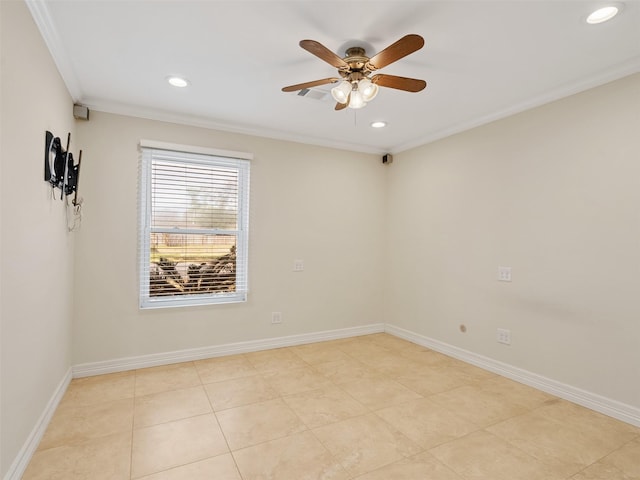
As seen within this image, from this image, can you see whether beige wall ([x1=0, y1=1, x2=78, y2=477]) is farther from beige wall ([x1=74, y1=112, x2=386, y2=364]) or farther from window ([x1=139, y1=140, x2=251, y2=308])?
window ([x1=139, y1=140, x2=251, y2=308])

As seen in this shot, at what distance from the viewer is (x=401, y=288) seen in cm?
441

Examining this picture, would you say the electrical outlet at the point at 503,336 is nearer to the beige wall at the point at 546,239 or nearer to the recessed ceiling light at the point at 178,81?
the beige wall at the point at 546,239

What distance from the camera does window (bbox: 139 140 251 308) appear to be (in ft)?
10.9

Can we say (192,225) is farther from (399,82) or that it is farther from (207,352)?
(399,82)

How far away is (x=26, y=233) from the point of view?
181cm

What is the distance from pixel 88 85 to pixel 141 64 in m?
0.68

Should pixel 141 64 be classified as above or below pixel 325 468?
above

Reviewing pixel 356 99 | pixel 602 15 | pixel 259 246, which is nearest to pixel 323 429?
pixel 259 246

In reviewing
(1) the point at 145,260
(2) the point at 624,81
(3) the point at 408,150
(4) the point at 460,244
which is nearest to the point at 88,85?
(1) the point at 145,260

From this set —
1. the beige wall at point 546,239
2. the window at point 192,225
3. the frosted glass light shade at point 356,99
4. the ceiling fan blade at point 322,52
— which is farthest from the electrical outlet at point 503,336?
the ceiling fan blade at point 322,52

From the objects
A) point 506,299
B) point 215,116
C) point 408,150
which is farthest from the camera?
point 408,150

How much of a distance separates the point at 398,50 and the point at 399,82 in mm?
352

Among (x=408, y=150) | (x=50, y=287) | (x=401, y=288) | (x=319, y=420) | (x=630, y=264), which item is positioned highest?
(x=408, y=150)

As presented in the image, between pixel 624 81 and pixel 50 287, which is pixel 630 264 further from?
pixel 50 287
